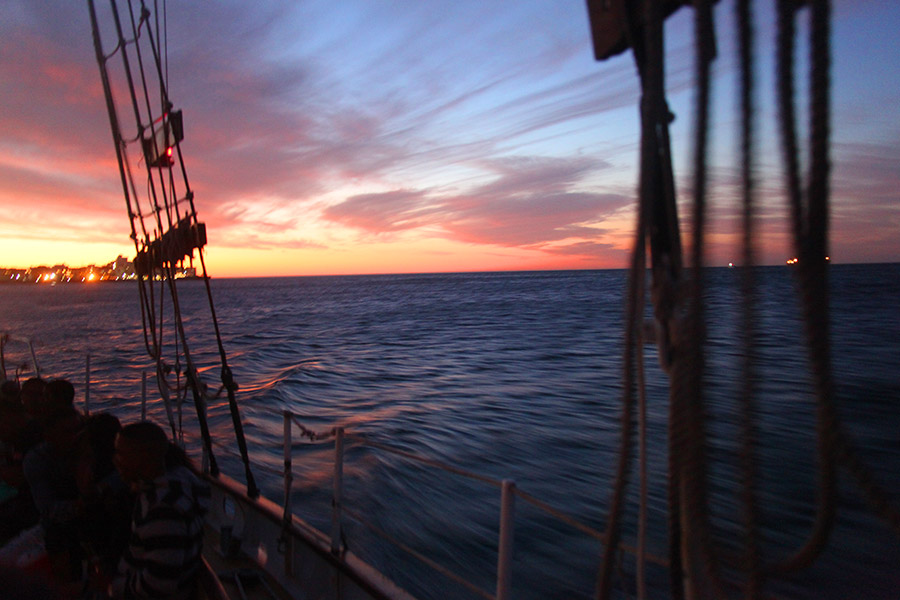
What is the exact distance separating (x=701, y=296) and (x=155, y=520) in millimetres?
1862

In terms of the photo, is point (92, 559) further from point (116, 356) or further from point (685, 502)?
point (116, 356)

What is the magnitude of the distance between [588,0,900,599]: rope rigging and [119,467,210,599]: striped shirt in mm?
1501

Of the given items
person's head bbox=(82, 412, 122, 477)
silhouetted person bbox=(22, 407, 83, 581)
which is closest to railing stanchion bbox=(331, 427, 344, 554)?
person's head bbox=(82, 412, 122, 477)

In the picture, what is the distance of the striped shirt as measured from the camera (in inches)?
69.9

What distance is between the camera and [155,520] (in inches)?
69.7

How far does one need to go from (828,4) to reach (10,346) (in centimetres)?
3273

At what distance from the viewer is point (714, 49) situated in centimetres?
75

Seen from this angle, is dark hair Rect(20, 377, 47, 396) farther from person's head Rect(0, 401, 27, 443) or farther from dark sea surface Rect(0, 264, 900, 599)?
dark sea surface Rect(0, 264, 900, 599)

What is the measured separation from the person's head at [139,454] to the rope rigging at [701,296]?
5.19 ft

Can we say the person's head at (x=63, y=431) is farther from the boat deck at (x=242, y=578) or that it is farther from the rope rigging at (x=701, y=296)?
the rope rigging at (x=701, y=296)

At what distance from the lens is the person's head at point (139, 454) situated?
1.81 meters

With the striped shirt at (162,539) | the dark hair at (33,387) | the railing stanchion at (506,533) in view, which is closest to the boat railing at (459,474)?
A: the railing stanchion at (506,533)

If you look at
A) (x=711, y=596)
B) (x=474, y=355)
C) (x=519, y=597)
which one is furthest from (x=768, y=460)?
(x=474, y=355)

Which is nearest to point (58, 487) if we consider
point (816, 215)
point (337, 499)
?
point (337, 499)
